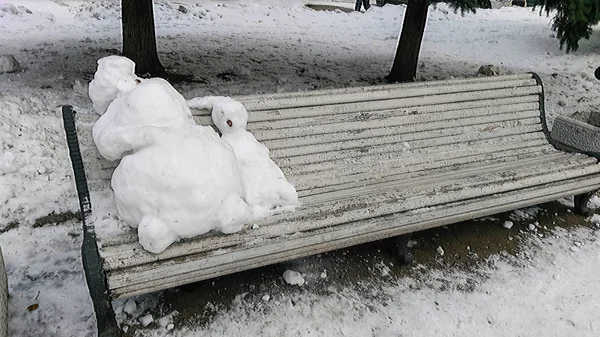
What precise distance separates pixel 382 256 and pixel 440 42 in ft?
24.1

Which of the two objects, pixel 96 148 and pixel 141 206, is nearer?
pixel 141 206

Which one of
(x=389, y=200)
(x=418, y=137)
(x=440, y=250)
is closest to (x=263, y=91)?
Result: (x=418, y=137)

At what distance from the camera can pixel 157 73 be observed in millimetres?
5668

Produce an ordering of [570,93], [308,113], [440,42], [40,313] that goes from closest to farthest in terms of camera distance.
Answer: [40,313], [308,113], [570,93], [440,42]

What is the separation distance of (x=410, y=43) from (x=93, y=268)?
504cm

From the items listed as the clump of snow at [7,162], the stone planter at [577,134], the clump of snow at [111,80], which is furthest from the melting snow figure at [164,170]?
the stone planter at [577,134]

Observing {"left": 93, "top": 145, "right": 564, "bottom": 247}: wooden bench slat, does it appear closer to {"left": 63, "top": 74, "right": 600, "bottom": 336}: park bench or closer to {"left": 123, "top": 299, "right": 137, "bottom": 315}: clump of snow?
{"left": 63, "top": 74, "right": 600, "bottom": 336}: park bench

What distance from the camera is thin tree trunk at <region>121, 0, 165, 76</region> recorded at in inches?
211

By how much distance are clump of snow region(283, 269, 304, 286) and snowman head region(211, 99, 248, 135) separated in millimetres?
881

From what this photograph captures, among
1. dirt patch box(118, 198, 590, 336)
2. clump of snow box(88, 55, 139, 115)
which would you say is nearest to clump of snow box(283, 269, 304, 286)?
dirt patch box(118, 198, 590, 336)

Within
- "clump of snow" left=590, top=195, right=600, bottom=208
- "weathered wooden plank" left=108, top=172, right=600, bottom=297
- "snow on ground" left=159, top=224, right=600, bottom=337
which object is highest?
"weathered wooden plank" left=108, top=172, right=600, bottom=297

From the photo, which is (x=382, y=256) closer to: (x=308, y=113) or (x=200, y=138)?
(x=308, y=113)

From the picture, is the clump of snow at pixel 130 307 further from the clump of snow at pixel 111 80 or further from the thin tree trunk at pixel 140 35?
the thin tree trunk at pixel 140 35

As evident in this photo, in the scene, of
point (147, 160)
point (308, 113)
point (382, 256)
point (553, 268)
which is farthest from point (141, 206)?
point (553, 268)
